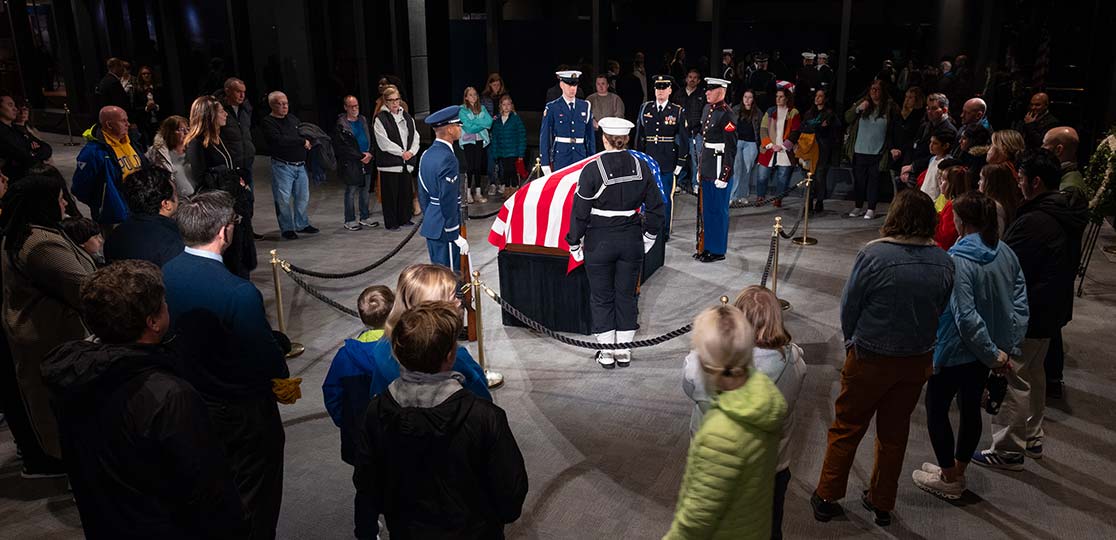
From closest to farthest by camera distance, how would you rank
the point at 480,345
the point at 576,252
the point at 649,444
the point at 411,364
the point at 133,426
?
the point at 133,426
the point at 411,364
the point at 649,444
the point at 480,345
the point at 576,252

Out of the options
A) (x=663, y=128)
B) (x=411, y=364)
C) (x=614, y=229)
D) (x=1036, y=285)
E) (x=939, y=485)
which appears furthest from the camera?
(x=663, y=128)

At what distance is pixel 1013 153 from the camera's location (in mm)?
5293

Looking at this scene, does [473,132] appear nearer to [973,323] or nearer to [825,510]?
[825,510]

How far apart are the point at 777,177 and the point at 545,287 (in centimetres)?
514

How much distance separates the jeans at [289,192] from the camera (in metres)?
8.84

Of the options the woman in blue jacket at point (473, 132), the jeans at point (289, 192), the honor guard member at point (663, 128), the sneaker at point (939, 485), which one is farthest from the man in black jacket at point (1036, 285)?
the jeans at point (289, 192)

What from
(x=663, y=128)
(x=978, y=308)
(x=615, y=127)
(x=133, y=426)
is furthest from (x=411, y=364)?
(x=663, y=128)

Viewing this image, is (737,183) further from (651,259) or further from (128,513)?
(128,513)

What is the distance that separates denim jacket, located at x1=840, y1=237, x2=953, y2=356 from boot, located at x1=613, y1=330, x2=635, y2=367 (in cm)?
238

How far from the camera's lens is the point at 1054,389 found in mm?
5246

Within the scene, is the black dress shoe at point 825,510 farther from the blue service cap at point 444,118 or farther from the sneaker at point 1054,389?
the blue service cap at point 444,118

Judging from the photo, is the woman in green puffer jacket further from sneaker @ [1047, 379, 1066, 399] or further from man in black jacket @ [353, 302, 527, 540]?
sneaker @ [1047, 379, 1066, 399]

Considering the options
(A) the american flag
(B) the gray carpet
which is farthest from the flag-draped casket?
(B) the gray carpet

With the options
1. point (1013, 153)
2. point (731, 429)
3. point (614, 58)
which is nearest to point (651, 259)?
point (1013, 153)
